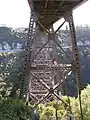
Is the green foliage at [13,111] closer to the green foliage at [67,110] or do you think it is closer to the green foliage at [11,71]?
the green foliage at [67,110]

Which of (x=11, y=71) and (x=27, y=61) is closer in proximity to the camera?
(x=27, y=61)

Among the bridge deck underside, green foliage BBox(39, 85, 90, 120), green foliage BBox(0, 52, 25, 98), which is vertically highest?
the bridge deck underside

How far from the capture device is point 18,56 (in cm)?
4638

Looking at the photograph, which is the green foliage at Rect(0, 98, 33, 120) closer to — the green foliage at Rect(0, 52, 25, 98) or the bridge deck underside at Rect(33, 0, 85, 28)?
the bridge deck underside at Rect(33, 0, 85, 28)

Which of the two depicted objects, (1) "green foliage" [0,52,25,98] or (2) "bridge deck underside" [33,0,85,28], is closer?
(2) "bridge deck underside" [33,0,85,28]

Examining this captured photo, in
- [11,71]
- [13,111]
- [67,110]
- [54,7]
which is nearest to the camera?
[13,111]

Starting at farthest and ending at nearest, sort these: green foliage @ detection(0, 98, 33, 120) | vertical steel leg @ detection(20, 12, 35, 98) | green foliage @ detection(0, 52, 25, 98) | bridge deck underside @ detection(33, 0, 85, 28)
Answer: green foliage @ detection(0, 52, 25, 98) → vertical steel leg @ detection(20, 12, 35, 98) → bridge deck underside @ detection(33, 0, 85, 28) → green foliage @ detection(0, 98, 33, 120)

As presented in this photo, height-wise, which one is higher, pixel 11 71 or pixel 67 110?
pixel 67 110

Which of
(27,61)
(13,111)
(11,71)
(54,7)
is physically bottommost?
(11,71)

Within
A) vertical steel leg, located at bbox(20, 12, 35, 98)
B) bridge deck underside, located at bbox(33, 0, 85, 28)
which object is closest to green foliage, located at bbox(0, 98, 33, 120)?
vertical steel leg, located at bbox(20, 12, 35, 98)

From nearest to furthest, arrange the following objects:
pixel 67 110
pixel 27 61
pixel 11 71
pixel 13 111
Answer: pixel 13 111
pixel 27 61
pixel 67 110
pixel 11 71

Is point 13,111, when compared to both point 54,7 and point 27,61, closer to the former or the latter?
point 27,61

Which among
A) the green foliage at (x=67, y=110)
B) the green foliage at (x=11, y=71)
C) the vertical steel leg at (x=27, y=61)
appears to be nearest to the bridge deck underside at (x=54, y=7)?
the vertical steel leg at (x=27, y=61)

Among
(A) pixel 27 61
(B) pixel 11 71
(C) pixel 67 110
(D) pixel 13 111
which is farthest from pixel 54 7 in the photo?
(B) pixel 11 71
